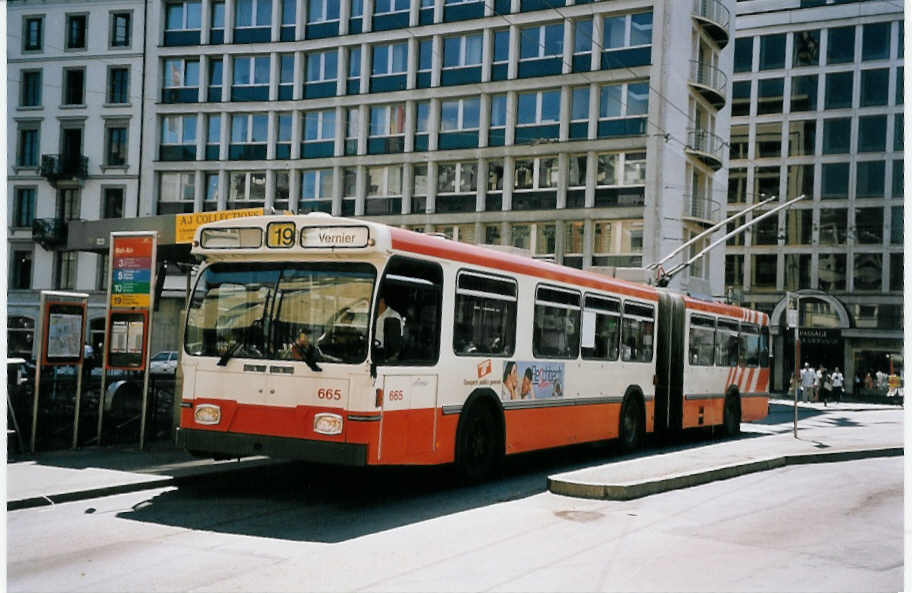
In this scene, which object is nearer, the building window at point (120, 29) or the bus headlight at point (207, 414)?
the bus headlight at point (207, 414)

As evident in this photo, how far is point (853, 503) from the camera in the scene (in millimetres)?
11406

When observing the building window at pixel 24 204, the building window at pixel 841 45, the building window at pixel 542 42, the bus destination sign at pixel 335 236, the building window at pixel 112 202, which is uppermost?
the building window at pixel 542 42

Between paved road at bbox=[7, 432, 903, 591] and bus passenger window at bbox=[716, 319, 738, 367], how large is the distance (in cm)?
760

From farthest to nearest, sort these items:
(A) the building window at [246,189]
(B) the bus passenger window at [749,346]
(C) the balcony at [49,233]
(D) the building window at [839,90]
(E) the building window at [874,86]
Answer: (A) the building window at [246,189], (D) the building window at [839,90], (B) the bus passenger window at [749,346], (E) the building window at [874,86], (C) the balcony at [49,233]

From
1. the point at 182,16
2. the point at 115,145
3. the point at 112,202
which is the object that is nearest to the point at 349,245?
the point at 112,202

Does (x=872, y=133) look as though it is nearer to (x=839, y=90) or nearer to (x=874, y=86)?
(x=874, y=86)

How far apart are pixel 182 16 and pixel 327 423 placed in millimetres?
12216

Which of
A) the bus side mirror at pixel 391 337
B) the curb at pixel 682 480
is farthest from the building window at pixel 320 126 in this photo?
the bus side mirror at pixel 391 337

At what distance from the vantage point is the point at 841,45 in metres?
27.3

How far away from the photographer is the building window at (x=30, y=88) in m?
12.7

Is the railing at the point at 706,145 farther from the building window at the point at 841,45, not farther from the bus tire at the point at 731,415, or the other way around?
the bus tire at the point at 731,415

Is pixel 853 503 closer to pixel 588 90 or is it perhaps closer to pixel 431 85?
pixel 431 85

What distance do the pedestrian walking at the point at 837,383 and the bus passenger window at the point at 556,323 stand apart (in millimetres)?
23186

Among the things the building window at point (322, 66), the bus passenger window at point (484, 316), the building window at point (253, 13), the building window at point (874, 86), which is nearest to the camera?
the bus passenger window at point (484, 316)
